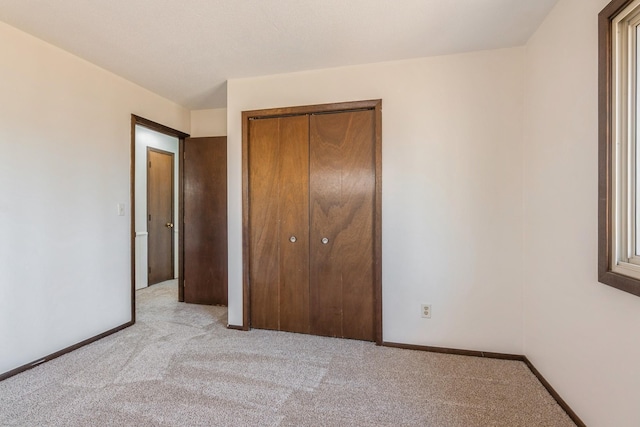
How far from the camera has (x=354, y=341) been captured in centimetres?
266

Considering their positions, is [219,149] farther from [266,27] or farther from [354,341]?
[354,341]

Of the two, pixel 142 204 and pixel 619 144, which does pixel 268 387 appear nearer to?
Answer: pixel 619 144

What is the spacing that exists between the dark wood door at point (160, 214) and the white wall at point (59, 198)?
5.47ft

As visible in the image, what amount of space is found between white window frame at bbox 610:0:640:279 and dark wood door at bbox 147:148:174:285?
16.2ft

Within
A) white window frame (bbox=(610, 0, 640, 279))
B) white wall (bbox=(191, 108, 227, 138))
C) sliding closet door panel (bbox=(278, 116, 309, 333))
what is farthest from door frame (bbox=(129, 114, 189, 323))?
white window frame (bbox=(610, 0, 640, 279))

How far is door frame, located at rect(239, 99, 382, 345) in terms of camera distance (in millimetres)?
2572

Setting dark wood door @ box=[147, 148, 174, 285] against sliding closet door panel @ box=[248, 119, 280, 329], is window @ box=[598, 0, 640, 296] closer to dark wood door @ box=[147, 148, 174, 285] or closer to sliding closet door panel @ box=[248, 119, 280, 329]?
sliding closet door panel @ box=[248, 119, 280, 329]

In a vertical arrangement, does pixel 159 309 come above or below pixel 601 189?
below

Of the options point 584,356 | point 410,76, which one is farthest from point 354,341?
point 410,76

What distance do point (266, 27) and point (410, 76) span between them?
47.4 inches

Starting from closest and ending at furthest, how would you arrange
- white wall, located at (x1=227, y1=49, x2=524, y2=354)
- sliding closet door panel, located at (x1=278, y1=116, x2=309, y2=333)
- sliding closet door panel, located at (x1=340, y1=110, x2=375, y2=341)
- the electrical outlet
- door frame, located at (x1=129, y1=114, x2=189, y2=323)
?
white wall, located at (x1=227, y1=49, x2=524, y2=354), the electrical outlet, sliding closet door panel, located at (x1=340, y1=110, x2=375, y2=341), sliding closet door panel, located at (x1=278, y1=116, x2=309, y2=333), door frame, located at (x1=129, y1=114, x2=189, y2=323)

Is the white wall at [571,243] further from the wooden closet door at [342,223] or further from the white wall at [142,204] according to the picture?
the white wall at [142,204]

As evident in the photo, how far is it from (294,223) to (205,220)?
59.1 inches

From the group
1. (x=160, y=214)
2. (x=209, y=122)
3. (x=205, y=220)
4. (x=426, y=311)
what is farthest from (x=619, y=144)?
(x=160, y=214)
